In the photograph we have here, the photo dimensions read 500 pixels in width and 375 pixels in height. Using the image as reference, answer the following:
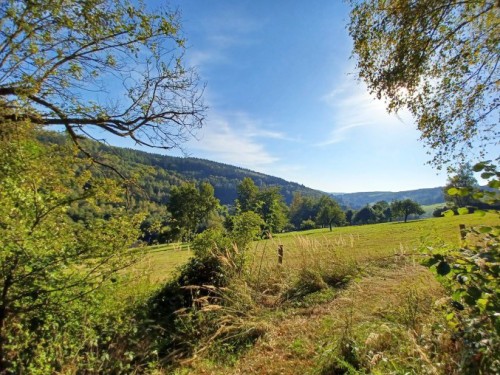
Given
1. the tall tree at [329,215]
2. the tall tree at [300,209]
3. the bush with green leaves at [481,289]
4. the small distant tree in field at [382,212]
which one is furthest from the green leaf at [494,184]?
the tall tree at [300,209]

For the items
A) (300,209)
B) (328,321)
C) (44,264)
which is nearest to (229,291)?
(328,321)

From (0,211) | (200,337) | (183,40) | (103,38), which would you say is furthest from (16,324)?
(183,40)

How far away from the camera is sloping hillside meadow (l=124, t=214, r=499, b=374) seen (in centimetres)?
284

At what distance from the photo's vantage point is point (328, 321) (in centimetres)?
485

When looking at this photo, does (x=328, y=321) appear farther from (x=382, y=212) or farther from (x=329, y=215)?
(x=382, y=212)

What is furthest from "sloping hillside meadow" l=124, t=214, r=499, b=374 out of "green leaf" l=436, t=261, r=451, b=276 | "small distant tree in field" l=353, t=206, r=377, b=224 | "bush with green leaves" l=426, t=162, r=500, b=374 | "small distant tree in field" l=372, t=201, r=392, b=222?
"small distant tree in field" l=372, t=201, r=392, b=222

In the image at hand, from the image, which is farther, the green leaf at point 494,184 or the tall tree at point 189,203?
the tall tree at point 189,203

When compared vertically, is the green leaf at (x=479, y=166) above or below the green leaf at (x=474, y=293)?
above

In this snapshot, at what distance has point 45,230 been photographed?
351 cm

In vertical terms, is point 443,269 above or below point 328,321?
above

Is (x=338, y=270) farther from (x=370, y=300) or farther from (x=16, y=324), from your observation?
(x=16, y=324)

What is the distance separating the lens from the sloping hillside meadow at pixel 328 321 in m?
2.84

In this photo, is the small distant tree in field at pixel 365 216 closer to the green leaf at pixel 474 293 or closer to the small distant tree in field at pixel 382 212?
the small distant tree in field at pixel 382 212

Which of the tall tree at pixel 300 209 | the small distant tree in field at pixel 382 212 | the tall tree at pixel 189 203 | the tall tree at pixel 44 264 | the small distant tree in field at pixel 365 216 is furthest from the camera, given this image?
the tall tree at pixel 300 209
